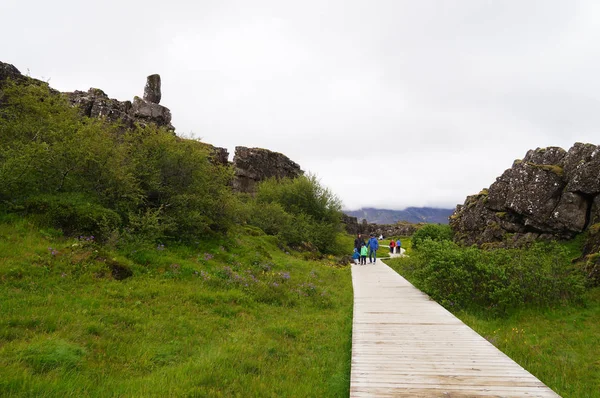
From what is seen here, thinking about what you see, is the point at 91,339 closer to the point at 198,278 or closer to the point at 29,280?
the point at 29,280

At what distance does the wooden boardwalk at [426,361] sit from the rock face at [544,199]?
1482cm

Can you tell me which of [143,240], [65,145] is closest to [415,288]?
[143,240]

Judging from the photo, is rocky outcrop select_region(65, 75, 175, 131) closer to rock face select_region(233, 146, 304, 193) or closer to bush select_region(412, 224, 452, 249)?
rock face select_region(233, 146, 304, 193)

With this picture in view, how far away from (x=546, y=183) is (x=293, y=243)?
2359 cm

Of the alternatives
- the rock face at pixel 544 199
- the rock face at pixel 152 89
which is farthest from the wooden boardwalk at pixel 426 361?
the rock face at pixel 152 89

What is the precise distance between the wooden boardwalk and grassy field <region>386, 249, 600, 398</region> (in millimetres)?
1240

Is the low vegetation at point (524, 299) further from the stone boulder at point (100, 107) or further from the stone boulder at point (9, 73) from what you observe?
the stone boulder at point (9, 73)

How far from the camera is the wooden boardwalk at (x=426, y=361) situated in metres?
5.71

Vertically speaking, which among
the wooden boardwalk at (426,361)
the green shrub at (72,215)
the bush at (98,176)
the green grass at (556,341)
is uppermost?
the bush at (98,176)

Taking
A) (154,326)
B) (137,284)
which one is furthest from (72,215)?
(154,326)

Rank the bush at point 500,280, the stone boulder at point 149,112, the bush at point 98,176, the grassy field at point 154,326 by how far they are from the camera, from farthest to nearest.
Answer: the stone boulder at point 149,112, the bush at point 98,176, the bush at point 500,280, the grassy field at point 154,326

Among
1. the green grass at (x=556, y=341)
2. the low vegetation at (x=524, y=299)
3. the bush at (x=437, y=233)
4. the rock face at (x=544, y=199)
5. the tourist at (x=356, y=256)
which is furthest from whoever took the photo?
the bush at (x=437, y=233)

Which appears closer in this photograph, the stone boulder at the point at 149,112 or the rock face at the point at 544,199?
the rock face at the point at 544,199

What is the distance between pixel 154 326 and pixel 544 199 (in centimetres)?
2546
